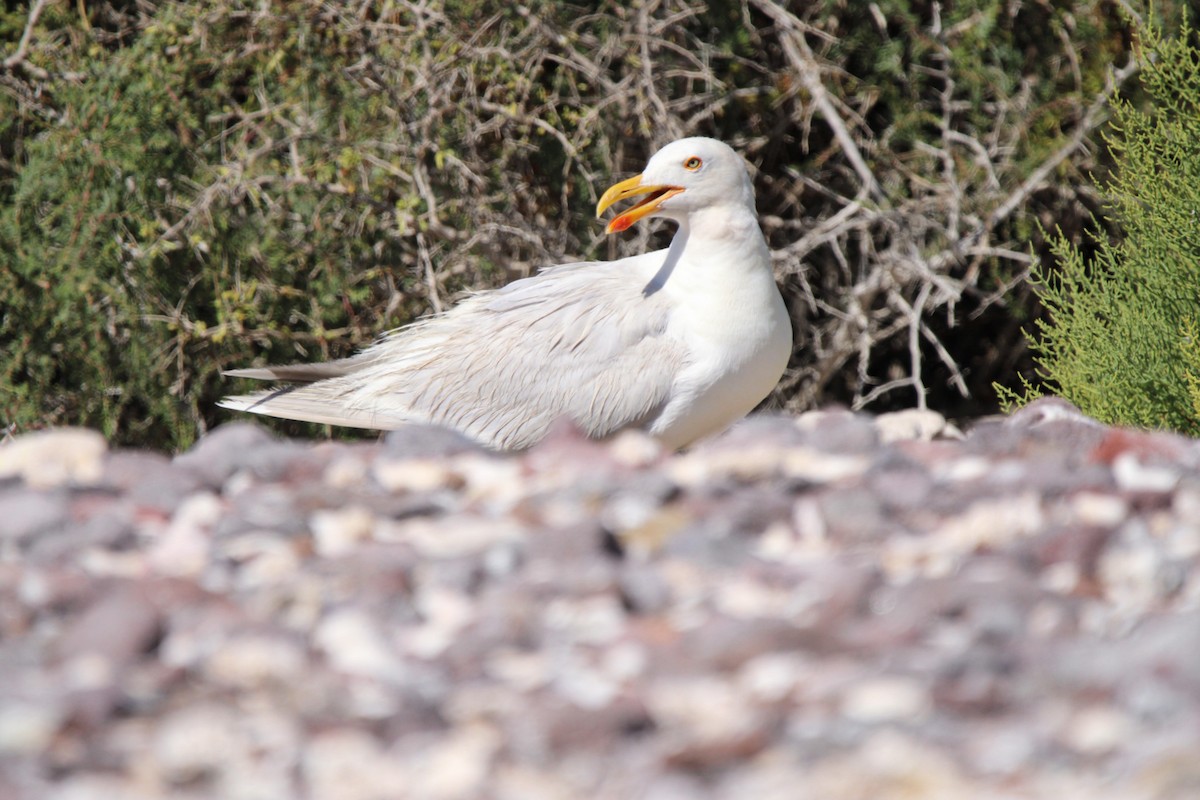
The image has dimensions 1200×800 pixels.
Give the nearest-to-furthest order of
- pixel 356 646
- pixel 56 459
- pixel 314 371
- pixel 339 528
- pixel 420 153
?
1. pixel 356 646
2. pixel 339 528
3. pixel 56 459
4. pixel 314 371
5. pixel 420 153

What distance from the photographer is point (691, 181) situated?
3465mm

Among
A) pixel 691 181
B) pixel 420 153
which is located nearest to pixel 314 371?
pixel 691 181

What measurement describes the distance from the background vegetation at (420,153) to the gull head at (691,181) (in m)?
1.46

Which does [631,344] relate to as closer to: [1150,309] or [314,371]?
[314,371]

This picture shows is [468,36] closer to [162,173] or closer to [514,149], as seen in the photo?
[514,149]

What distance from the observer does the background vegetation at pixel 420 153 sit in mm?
4977

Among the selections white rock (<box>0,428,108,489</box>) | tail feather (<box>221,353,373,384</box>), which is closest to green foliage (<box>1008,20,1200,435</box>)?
tail feather (<box>221,353,373,384</box>)

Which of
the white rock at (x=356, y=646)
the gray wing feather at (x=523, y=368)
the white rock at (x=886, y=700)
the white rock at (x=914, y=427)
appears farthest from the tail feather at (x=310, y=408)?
the white rock at (x=886, y=700)

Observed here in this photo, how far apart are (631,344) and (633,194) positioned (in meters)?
0.45

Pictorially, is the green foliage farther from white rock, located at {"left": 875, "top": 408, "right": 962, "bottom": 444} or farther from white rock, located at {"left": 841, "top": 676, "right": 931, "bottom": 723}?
white rock, located at {"left": 841, "top": 676, "right": 931, "bottom": 723}

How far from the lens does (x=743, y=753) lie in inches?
55.2

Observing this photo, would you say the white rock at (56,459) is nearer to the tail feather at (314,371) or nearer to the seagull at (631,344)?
the seagull at (631,344)

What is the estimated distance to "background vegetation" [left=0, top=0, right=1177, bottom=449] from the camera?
4.98 m

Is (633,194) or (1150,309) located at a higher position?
(633,194)
